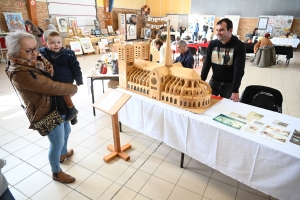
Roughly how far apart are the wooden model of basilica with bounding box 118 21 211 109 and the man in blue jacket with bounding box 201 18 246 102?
481 millimetres

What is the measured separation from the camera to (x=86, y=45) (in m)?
9.99

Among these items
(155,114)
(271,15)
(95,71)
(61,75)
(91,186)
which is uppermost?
(271,15)

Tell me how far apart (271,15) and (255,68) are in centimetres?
730

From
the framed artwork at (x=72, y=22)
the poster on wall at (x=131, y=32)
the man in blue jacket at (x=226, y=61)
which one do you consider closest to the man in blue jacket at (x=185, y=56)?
the man in blue jacket at (x=226, y=61)

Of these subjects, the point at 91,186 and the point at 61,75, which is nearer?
the point at 61,75

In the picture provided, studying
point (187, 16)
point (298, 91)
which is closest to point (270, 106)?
point (298, 91)

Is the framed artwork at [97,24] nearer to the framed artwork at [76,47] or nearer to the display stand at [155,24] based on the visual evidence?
the framed artwork at [76,47]

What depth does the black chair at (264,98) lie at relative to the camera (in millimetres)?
2424

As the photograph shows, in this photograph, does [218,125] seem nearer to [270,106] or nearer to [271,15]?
[270,106]

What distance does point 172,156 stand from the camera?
266cm

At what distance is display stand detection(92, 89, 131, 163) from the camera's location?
2201mm

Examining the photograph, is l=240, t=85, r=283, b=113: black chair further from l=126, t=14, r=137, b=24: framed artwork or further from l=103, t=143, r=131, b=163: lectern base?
A: l=126, t=14, r=137, b=24: framed artwork

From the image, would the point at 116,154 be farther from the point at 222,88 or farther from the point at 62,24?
the point at 62,24

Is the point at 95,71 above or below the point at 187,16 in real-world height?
below
